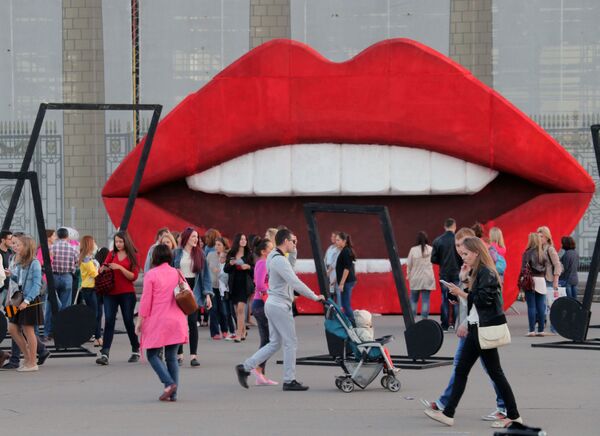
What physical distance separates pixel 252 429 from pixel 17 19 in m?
A: 18.5

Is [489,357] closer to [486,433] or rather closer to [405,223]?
[486,433]

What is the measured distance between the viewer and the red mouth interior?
53.5 ft

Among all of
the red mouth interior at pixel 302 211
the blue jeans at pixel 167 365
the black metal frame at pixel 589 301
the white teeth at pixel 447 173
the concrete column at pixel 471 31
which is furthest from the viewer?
the concrete column at pixel 471 31

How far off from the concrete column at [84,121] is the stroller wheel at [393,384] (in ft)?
51.2

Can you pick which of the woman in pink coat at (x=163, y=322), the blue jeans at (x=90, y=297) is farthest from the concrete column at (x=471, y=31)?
the woman in pink coat at (x=163, y=322)

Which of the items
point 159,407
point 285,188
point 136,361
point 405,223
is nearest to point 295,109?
point 285,188

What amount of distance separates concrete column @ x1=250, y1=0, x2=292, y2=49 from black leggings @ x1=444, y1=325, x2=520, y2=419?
16498 mm

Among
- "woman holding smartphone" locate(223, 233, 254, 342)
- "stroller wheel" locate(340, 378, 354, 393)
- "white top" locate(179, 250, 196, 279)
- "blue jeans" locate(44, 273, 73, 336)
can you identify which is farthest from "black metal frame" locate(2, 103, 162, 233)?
"stroller wheel" locate(340, 378, 354, 393)

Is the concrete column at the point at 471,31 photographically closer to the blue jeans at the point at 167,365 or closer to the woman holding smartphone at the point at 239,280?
the woman holding smartphone at the point at 239,280

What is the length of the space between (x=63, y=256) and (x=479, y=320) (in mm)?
7048

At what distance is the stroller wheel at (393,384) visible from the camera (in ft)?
34.1

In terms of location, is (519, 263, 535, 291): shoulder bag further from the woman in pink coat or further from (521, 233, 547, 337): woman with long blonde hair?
the woman in pink coat

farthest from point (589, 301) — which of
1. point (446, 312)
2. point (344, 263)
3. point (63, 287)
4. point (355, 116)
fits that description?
point (63, 287)

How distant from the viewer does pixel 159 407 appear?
966 cm
